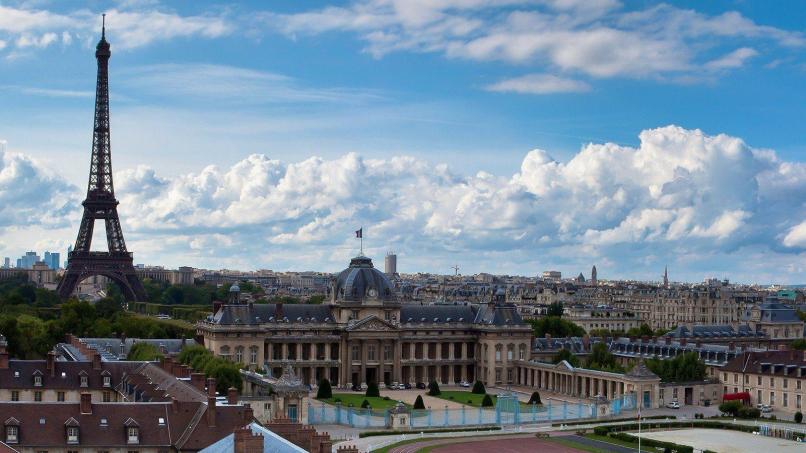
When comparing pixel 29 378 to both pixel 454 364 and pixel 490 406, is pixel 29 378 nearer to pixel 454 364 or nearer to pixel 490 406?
pixel 490 406

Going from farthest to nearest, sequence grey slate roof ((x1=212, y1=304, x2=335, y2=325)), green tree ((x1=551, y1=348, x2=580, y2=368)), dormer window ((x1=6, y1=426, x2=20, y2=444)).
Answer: green tree ((x1=551, y1=348, x2=580, y2=368)) → grey slate roof ((x1=212, y1=304, x2=335, y2=325)) → dormer window ((x1=6, y1=426, x2=20, y2=444))

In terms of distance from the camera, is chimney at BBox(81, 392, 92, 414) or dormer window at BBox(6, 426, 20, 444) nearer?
dormer window at BBox(6, 426, 20, 444)

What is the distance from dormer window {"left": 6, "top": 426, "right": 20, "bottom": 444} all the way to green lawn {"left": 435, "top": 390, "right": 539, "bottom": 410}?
5585 cm

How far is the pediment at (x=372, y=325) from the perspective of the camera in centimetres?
12112

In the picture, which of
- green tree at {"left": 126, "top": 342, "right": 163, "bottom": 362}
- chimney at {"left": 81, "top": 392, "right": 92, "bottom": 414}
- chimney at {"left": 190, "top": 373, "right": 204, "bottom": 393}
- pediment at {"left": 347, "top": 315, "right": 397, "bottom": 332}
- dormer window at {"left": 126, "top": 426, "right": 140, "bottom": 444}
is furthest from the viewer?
pediment at {"left": 347, "top": 315, "right": 397, "bottom": 332}

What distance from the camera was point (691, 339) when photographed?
134 m

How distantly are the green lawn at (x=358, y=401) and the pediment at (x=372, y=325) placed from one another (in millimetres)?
10532

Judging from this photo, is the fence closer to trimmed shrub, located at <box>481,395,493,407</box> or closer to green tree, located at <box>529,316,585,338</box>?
trimmed shrub, located at <box>481,395,493,407</box>

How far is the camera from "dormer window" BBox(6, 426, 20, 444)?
1981 inches

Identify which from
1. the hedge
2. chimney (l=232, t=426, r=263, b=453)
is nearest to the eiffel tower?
the hedge

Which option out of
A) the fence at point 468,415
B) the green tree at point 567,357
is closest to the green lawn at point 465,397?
the fence at point 468,415

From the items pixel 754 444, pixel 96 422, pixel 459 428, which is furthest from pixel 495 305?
pixel 96 422

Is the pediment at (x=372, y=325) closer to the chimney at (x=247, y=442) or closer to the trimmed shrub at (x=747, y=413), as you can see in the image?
the trimmed shrub at (x=747, y=413)

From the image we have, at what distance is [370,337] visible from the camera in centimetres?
12231
